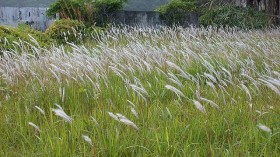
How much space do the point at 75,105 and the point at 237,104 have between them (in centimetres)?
136

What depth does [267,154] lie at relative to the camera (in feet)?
7.69

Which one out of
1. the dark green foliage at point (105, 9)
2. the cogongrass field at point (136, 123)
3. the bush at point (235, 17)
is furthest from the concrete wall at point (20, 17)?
the cogongrass field at point (136, 123)

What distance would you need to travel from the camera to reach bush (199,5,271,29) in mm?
14391

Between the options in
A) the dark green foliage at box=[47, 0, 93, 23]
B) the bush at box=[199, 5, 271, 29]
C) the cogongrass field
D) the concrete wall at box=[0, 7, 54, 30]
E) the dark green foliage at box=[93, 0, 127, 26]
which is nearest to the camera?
the cogongrass field

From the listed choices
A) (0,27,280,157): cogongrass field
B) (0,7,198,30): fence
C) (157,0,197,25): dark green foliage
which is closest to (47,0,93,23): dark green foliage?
(0,7,198,30): fence

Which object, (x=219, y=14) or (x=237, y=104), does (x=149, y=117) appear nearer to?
(x=237, y=104)

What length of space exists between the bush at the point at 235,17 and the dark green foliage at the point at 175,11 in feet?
5.11

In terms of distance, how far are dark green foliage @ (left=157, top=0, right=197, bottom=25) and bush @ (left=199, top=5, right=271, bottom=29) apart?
156cm

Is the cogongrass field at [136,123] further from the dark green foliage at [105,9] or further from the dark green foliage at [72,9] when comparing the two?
the dark green foliage at [105,9]

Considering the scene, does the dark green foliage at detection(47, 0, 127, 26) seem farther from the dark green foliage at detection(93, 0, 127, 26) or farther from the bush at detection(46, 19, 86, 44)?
the bush at detection(46, 19, 86, 44)

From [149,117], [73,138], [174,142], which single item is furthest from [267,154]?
[73,138]

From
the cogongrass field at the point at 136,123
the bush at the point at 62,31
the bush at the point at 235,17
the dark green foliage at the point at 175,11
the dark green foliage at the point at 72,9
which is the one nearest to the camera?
the cogongrass field at the point at 136,123

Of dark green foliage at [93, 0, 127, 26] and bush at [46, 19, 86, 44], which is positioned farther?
dark green foliage at [93, 0, 127, 26]

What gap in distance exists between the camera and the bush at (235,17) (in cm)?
1439
